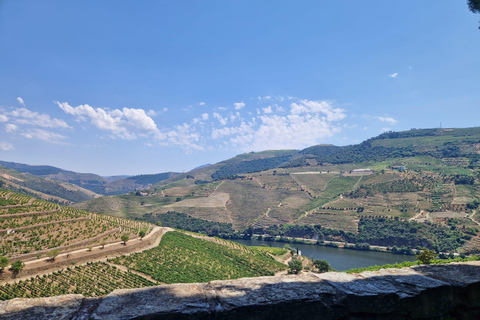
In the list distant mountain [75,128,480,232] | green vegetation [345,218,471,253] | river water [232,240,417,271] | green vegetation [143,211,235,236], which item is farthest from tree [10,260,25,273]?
distant mountain [75,128,480,232]

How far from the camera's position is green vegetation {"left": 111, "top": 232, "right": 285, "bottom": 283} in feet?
121

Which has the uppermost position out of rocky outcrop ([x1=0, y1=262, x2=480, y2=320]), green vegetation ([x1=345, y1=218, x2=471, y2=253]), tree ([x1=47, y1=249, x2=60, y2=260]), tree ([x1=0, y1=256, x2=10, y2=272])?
rocky outcrop ([x1=0, y1=262, x2=480, y2=320])

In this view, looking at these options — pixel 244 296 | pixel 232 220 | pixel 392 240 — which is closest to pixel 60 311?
pixel 244 296

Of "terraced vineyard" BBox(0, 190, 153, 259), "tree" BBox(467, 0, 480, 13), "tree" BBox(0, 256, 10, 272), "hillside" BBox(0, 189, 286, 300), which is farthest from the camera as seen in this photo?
"terraced vineyard" BBox(0, 190, 153, 259)

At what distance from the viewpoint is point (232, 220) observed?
124312 millimetres

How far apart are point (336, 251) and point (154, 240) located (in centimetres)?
6119

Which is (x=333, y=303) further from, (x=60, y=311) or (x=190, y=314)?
(x=60, y=311)

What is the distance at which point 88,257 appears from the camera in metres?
36.3

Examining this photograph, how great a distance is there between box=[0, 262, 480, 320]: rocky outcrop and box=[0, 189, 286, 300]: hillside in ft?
97.5

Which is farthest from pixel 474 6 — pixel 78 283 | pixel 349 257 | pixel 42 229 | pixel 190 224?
pixel 190 224

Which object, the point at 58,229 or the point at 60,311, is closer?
the point at 60,311

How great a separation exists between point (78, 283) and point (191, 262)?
1748 centimetres

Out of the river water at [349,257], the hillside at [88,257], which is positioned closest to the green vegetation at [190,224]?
the river water at [349,257]

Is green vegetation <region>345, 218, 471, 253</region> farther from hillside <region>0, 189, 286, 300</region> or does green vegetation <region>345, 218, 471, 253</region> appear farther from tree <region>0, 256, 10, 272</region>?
tree <region>0, 256, 10, 272</region>
